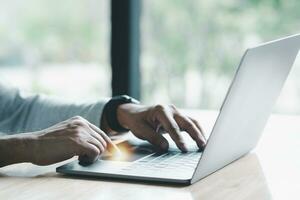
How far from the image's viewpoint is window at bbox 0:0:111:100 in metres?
2.60

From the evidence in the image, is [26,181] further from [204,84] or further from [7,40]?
[7,40]

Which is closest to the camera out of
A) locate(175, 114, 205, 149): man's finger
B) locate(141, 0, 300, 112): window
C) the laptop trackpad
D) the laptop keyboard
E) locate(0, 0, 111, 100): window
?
the laptop keyboard

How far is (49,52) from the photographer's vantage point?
2.65 m

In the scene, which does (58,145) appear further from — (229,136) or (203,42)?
(203,42)

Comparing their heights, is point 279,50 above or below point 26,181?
above

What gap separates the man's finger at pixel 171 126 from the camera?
1.37 metres

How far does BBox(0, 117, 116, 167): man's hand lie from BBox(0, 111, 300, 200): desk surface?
0.02 metres

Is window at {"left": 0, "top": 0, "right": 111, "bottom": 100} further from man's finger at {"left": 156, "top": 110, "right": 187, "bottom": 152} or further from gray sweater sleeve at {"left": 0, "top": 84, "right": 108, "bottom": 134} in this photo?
man's finger at {"left": 156, "top": 110, "right": 187, "bottom": 152}

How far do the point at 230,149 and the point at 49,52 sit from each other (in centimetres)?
153

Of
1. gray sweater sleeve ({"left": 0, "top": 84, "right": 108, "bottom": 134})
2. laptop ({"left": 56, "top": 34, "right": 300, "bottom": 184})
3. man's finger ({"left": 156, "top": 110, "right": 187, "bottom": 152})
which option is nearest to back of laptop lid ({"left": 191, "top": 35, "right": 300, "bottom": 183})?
laptop ({"left": 56, "top": 34, "right": 300, "bottom": 184})

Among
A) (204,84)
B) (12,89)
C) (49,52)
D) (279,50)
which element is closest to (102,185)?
(279,50)

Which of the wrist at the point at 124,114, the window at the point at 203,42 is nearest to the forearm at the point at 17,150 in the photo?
the wrist at the point at 124,114

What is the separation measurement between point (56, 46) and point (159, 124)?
4.12ft

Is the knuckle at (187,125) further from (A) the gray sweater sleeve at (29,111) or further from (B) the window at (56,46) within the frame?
(B) the window at (56,46)
